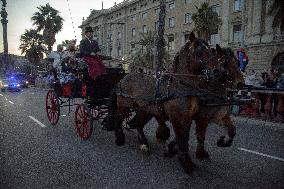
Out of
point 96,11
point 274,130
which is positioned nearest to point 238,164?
point 274,130

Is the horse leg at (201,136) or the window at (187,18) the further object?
the window at (187,18)

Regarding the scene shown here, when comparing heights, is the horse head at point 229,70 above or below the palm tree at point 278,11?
below

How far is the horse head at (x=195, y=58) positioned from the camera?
522 cm

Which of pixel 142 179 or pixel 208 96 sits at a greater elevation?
pixel 208 96

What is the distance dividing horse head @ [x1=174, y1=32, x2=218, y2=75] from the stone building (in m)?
21.8

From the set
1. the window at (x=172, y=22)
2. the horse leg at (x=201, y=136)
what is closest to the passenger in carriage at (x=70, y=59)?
the horse leg at (x=201, y=136)

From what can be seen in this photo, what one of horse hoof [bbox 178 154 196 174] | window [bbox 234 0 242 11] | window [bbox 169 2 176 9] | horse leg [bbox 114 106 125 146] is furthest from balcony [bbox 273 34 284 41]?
horse hoof [bbox 178 154 196 174]

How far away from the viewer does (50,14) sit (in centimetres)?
4866

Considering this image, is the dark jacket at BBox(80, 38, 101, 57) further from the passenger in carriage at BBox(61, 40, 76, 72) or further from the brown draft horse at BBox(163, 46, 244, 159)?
the brown draft horse at BBox(163, 46, 244, 159)

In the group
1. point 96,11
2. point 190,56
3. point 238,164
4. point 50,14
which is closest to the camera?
point 190,56

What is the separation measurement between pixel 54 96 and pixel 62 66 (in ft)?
3.49

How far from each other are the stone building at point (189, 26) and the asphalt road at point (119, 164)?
68.8ft

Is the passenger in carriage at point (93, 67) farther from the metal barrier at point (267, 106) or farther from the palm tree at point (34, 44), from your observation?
the palm tree at point (34, 44)

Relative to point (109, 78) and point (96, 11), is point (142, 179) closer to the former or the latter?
point (109, 78)
